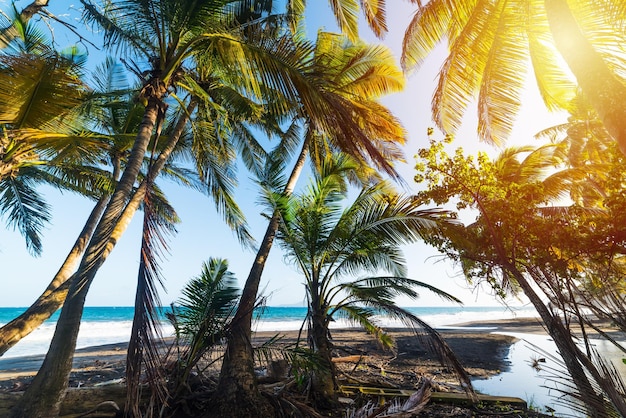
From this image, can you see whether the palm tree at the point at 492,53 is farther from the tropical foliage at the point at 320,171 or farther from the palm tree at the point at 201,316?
the palm tree at the point at 201,316

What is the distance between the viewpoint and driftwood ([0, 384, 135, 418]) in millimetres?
3611

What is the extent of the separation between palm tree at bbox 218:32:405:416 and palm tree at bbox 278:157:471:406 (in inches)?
27.3

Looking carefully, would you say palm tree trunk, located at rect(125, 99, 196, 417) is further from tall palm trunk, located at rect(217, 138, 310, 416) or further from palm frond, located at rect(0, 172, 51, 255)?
palm frond, located at rect(0, 172, 51, 255)

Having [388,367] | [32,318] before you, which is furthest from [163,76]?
[388,367]

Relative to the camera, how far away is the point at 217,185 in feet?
22.4

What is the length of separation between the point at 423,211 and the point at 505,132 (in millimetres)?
3143


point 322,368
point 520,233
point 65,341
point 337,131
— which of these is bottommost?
point 322,368

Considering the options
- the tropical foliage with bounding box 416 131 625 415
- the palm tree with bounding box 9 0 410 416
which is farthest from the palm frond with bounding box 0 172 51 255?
the tropical foliage with bounding box 416 131 625 415

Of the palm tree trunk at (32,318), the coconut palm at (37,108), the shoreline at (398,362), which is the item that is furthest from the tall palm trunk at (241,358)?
the coconut palm at (37,108)

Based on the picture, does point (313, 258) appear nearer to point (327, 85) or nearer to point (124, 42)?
point (327, 85)

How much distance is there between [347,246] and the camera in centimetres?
534

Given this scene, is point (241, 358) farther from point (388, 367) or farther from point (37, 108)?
point (388, 367)

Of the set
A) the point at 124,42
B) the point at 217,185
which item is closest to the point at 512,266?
the point at 217,185

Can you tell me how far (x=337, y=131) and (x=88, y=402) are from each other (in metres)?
4.66
